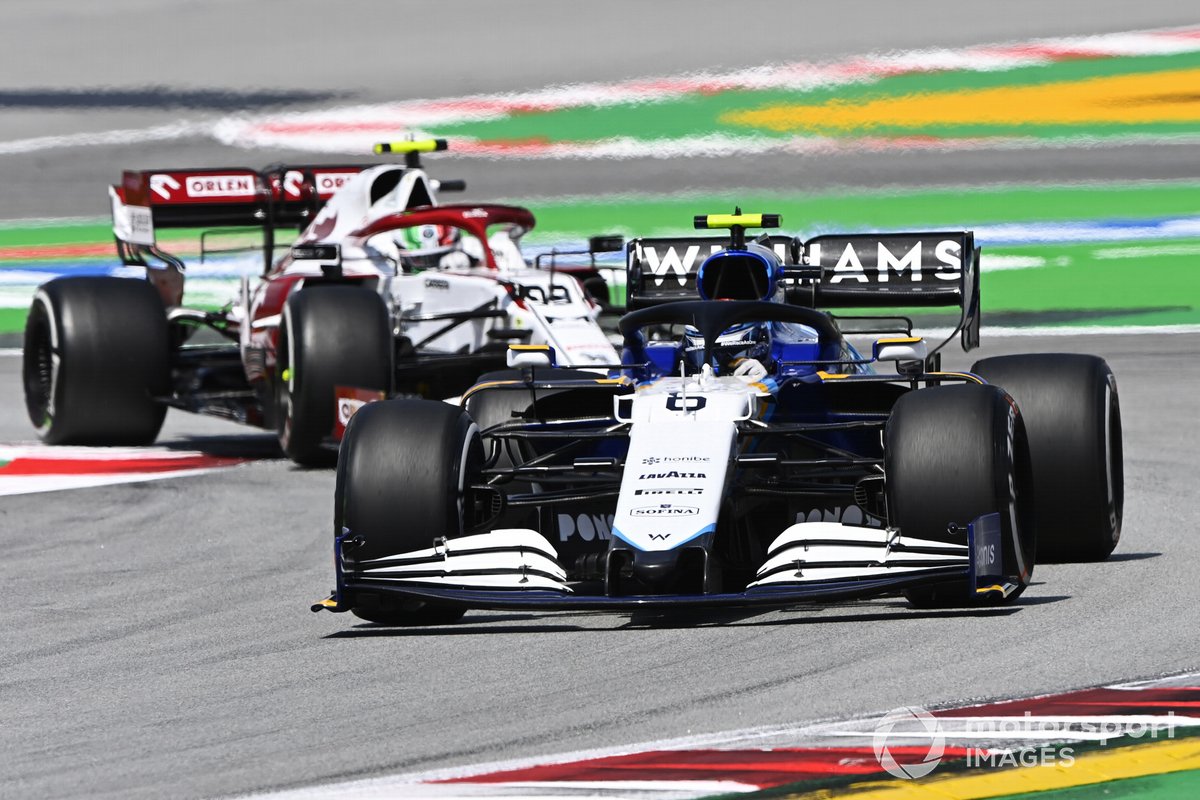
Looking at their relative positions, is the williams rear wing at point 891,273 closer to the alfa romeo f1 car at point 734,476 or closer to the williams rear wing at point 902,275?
the williams rear wing at point 902,275

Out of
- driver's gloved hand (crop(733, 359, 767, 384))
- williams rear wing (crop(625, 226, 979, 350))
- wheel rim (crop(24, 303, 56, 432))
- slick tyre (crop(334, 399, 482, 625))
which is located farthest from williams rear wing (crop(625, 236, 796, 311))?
wheel rim (crop(24, 303, 56, 432))

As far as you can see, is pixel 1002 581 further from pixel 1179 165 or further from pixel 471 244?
pixel 1179 165

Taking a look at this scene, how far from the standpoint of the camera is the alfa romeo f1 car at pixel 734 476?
770 centimetres

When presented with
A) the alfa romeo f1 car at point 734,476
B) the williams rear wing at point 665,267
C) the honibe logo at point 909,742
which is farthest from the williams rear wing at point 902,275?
the honibe logo at point 909,742

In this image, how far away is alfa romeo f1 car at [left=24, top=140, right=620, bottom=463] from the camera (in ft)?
45.4

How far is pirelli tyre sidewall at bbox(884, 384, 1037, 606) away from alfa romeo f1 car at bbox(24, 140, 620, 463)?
6.03m

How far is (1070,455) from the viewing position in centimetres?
922

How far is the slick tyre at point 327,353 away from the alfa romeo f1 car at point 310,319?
0.01 metres

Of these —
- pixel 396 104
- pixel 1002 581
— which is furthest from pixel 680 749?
pixel 396 104

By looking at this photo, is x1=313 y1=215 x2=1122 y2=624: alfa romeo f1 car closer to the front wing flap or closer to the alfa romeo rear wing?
the front wing flap

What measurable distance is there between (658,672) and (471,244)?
9.31 m

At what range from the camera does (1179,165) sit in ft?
81.0

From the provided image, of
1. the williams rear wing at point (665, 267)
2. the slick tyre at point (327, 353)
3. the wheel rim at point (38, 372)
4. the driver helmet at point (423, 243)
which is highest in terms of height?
the williams rear wing at point (665, 267)

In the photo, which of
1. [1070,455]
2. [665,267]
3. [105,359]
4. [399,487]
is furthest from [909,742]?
[105,359]
